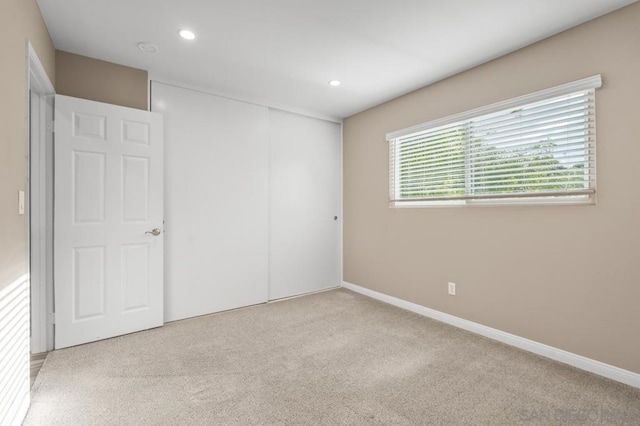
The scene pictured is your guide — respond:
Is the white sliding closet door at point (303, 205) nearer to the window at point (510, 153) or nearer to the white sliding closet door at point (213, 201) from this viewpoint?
the white sliding closet door at point (213, 201)

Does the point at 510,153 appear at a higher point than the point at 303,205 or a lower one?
higher

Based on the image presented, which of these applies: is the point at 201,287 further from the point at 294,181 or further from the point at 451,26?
the point at 451,26

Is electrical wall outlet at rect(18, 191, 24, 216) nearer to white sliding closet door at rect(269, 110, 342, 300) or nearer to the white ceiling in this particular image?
the white ceiling

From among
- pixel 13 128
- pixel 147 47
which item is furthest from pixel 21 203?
pixel 147 47

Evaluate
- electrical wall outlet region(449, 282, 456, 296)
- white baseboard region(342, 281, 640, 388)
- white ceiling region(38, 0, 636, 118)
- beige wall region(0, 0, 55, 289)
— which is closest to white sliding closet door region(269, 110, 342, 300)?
white ceiling region(38, 0, 636, 118)

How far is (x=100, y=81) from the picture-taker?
2842 mm

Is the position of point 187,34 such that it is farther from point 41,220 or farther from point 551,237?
point 551,237

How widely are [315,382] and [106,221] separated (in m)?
2.24

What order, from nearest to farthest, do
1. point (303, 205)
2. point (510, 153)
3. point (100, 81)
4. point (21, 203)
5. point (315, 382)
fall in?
point (21, 203) < point (315, 382) < point (510, 153) < point (100, 81) < point (303, 205)

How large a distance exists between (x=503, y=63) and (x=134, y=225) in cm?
362

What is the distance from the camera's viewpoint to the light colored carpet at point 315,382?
69.2 inches

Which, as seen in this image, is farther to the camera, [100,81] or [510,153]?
[100,81]

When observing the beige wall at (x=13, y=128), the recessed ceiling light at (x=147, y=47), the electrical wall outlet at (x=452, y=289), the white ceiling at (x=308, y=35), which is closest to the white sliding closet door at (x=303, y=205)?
the white ceiling at (x=308, y=35)

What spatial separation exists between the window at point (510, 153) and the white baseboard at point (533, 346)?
115 centimetres
